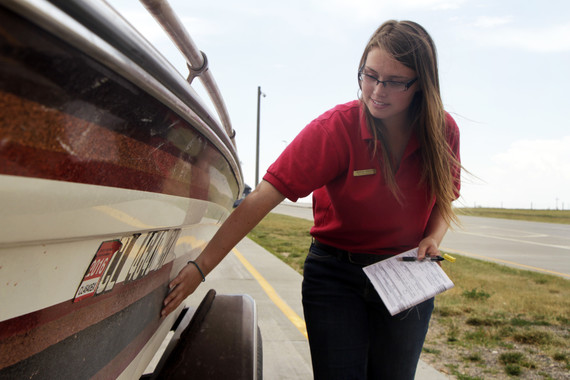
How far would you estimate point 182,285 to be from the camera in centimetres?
190

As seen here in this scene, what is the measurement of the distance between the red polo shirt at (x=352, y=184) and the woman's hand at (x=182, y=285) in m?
0.41

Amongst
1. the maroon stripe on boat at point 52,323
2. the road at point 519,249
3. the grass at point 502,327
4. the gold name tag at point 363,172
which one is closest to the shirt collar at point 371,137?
the gold name tag at point 363,172

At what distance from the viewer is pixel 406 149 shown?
2088mm

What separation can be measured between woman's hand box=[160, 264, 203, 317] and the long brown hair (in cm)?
77

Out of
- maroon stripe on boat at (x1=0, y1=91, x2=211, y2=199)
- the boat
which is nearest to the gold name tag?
the boat

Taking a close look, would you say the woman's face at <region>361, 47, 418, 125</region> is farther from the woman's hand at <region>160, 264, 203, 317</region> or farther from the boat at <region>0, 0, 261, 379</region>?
the woman's hand at <region>160, 264, 203, 317</region>

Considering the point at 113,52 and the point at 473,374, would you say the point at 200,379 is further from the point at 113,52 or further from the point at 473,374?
the point at 473,374

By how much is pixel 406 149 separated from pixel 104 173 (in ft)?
4.32

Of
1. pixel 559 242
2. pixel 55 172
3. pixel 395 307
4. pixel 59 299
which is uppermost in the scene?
pixel 55 172

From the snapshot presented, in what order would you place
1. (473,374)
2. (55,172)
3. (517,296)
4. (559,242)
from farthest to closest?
1. (559,242)
2. (517,296)
3. (473,374)
4. (55,172)

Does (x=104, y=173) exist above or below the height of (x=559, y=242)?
above

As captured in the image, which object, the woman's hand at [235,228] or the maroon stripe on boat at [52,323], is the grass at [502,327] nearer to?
the woman's hand at [235,228]

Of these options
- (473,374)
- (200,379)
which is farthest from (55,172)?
(473,374)

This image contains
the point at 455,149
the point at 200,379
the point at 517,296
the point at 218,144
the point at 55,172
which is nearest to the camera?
the point at 55,172
